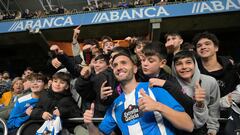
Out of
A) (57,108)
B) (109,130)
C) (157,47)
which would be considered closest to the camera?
(109,130)

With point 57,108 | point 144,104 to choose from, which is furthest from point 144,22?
point 144,104

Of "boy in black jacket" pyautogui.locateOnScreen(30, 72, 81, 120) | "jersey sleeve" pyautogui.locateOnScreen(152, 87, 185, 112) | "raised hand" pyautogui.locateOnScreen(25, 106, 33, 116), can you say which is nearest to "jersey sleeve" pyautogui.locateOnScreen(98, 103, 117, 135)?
"jersey sleeve" pyautogui.locateOnScreen(152, 87, 185, 112)

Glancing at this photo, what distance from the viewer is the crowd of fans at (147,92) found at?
1980 mm

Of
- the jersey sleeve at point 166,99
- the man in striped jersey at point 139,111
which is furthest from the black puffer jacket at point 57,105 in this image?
the jersey sleeve at point 166,99

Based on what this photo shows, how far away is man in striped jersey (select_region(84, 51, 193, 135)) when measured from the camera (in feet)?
5.95

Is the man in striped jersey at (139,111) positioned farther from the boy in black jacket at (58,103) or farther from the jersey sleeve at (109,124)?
the boy in black jacket at (58,103)

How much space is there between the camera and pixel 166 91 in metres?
2.00

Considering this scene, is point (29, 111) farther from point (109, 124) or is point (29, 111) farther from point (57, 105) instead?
point (109, 124)

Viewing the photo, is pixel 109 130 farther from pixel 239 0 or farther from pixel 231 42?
pixel 231 42

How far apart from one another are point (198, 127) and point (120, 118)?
1.89 ft

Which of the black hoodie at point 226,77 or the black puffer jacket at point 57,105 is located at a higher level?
the black hoodie at point 226,77

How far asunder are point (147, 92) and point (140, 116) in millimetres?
181

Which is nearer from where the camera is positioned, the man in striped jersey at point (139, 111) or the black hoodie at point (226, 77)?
the man in striped jersey at point (139, 111)

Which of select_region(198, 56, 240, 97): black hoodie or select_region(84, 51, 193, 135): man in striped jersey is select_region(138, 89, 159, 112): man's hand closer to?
select_region(84, 51, 193, 135): man in striped jersey
